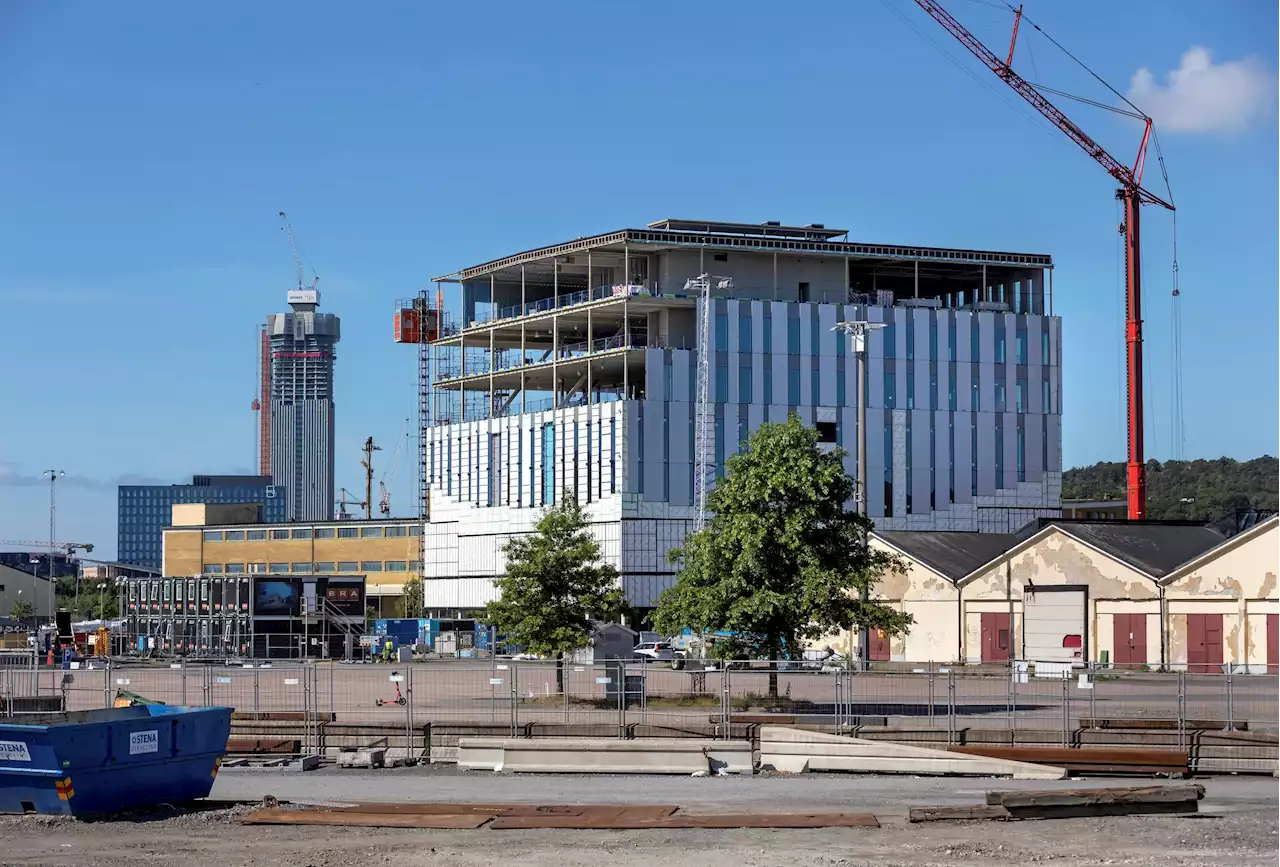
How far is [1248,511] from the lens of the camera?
272 ft

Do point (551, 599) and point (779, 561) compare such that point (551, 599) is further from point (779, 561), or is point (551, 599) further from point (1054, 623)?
point (1054, 623)

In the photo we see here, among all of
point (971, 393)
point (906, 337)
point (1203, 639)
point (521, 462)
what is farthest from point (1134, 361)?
point (1203, 639)

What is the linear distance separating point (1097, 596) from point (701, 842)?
5382 cm

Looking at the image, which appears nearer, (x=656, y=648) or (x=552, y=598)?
(x=552, y=598)

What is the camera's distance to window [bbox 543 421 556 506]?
124 meters

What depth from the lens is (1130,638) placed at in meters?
72.8

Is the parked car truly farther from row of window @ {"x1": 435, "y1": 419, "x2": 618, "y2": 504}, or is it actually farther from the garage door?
row of window @ {"x1": 435, "y1": 419, "x2": 618, "y2": 504}

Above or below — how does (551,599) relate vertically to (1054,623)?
above

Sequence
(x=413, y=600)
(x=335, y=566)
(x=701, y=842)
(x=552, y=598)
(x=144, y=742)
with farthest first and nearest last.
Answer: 1. (x=335, y=566)
2. (x=413, y=600)
3. (x=552, y=598)
4. (x=144, y=742)
5. (x=701, y=842)

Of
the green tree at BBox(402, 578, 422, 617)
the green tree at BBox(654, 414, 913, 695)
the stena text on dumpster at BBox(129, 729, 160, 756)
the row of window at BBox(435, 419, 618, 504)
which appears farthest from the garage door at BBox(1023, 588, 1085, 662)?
the green tree at BBox(402, 578, 422, 617)

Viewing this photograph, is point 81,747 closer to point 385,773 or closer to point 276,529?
point 385,773

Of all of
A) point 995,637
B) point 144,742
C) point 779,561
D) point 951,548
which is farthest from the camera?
point 951,548

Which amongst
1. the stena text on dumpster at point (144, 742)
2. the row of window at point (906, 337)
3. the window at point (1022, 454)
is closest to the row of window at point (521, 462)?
the row of window at point (906, 337)

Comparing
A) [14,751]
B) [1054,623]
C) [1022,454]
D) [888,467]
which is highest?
[1022,454]
